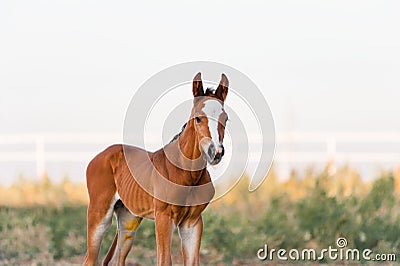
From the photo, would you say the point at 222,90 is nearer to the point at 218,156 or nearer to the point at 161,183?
the point at 218,156

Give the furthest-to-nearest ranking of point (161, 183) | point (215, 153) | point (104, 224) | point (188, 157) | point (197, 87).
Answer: point (104, 224) < point (161, 183) < point (188, 157) < point (197, 87) < point (215, 153)

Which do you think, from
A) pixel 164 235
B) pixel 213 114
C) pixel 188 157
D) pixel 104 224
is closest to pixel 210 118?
pixel 213 114

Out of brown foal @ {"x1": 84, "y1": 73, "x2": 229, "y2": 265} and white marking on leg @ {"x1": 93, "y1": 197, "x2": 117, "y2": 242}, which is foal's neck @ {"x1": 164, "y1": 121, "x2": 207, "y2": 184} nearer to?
brown foal @ {"x1": 84, "y1": 73, "x2": 229, "y2": 265}

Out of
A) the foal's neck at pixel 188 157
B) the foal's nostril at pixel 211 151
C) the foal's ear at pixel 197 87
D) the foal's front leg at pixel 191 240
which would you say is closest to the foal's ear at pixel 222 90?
the foal's ear at pixel 197 87

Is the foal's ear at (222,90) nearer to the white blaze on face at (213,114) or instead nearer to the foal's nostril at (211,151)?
the white blaze on face at (213,114)

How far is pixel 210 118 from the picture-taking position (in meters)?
4.98

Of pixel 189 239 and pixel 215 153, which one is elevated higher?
pixel 215 153

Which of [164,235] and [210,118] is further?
[164,235]

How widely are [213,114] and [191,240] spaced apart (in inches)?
38.1

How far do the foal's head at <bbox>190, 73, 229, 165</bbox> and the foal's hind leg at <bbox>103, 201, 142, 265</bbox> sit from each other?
115cm

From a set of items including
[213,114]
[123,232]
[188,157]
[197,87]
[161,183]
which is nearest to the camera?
[213,114]

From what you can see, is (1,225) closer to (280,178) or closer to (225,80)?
(280,178)

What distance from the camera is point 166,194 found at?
17.6 ft

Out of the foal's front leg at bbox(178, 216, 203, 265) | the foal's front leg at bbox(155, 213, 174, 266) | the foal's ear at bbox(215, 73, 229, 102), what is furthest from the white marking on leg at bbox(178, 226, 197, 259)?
the foal's ear at bbox(215, 73, 229, 102)
